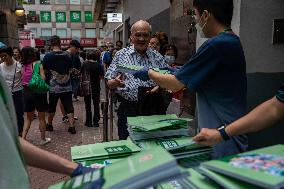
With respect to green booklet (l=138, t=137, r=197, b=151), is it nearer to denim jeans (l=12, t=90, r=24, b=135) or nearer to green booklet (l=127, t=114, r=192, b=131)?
green booklet (l=127, t=114, r=192, b=131)

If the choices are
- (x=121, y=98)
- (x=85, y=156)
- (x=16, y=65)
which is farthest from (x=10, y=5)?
(x=85, y=156)

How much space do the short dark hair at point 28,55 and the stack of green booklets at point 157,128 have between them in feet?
14.6

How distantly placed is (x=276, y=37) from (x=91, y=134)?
4.58m

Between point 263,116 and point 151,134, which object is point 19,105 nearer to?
point 151,134

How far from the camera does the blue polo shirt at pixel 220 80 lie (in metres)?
1.72

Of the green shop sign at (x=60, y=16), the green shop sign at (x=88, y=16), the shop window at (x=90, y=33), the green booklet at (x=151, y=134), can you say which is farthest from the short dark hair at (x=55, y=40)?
the shop window at (x=90, y=33)

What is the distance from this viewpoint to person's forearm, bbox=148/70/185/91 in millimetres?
1873

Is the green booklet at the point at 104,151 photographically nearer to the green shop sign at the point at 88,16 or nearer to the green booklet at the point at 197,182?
the green booklet at the point at 197,182

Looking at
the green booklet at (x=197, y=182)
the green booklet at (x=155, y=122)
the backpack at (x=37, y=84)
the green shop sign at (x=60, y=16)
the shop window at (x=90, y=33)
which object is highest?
the green shop sign at (x=60, y=16)

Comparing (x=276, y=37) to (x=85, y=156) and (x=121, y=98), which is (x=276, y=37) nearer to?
(x=121, y=98)

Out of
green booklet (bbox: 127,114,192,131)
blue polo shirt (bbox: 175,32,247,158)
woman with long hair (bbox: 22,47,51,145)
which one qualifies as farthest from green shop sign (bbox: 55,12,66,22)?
blue polo shirt (bbox: 175,32,247,158)

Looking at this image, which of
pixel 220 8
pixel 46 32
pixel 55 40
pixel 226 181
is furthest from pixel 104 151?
pixel 46 32

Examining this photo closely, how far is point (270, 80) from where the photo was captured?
10.9ft

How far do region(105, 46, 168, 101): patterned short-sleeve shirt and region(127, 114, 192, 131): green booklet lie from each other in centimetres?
104
